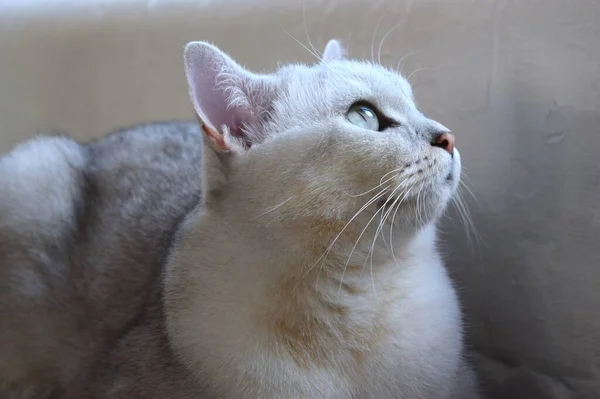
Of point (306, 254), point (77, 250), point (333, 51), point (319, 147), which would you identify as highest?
point (333, 51)

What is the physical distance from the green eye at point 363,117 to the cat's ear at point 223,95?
0.38 ft

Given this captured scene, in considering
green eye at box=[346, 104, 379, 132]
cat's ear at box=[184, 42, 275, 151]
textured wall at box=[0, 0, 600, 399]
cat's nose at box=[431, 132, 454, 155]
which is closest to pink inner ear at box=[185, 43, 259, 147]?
cat's ear at box=[184, 42, 275, 151]

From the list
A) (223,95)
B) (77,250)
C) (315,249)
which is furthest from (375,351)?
(77,250)

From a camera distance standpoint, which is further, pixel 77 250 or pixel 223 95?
pixel 77 250

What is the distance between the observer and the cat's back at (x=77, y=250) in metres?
1.21

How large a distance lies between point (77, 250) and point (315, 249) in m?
0.59

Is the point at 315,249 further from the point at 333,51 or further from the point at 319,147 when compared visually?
the point at 333,51

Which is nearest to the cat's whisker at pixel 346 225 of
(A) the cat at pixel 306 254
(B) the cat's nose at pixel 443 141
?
(A) the cat at pixel 306 254

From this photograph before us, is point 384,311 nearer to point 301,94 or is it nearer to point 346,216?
point 346,216

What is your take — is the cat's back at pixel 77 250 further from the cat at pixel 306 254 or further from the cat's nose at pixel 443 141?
the cat's nose at pixel 443 141

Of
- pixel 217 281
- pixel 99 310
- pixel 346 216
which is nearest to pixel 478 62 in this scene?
pixel 346 216

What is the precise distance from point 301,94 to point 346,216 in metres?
0.20

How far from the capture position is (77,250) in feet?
4.19

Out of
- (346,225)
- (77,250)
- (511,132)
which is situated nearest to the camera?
(346,225)
